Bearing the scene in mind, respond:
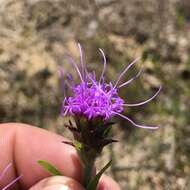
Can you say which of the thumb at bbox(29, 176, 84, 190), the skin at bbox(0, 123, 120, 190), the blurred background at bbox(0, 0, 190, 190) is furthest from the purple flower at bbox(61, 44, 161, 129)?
the blurred background at bbox(0, 0, 190, 190)

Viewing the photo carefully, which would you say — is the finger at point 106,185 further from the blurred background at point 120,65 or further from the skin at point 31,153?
the blurred background at point 120,65

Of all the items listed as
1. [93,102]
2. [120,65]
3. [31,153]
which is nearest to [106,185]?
[31,153]

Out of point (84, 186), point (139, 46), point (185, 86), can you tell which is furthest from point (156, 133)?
point (84, 186)

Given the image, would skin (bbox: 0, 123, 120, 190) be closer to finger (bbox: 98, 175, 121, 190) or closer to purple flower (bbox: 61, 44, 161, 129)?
finger (bbox: 98, 175, 121, 190)

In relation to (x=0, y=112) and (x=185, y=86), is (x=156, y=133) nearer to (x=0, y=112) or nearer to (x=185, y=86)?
(x=185, y=86)

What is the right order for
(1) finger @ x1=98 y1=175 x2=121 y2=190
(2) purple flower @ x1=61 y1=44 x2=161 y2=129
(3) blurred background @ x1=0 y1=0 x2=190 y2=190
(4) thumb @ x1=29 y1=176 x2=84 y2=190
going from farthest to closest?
(3) blurred background @ x1=0 y1=0 x2=190 y2=190 → (1) finger @ x1=98 y1=175 x2=121 y2=190 → (4) thumb @ x1=29 y1=176 x2=84 y2=190 → (2) purple flower @ x1=61 y1=44 x2=161 y2=129

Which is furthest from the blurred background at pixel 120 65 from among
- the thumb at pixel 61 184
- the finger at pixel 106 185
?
the thumb at pixel 61 184
